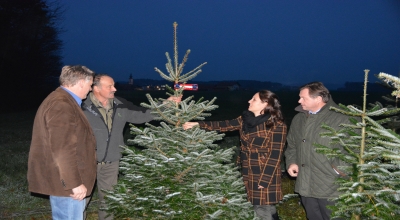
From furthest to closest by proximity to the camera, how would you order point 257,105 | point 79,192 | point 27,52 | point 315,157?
point 27,52
point 257,105
point 315,157
point 79,192

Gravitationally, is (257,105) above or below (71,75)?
below

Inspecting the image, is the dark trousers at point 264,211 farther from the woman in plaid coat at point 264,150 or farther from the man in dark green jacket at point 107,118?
the man in dark green jacket at point 107,118

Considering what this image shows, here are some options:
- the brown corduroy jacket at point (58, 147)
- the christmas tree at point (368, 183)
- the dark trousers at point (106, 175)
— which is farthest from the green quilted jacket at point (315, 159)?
the brown corduroy jacket at point (58, 147)

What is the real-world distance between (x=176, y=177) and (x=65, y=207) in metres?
1.10

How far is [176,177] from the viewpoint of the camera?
3.68m

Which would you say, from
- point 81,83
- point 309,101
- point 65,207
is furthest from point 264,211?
point 81,83

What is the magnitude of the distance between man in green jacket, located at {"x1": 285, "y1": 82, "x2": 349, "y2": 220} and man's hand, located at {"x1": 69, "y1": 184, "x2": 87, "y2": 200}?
2.53 metres

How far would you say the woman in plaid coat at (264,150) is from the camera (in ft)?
13.9

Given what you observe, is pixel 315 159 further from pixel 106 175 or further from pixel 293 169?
pixel 106 175

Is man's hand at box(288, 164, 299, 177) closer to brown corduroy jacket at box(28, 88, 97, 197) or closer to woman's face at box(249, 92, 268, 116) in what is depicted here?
woman's face at box(249, 92, 268, 116)

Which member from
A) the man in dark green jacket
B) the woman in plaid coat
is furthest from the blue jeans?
the woman in plaid coat

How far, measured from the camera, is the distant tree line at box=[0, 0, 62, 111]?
26266 millimetres

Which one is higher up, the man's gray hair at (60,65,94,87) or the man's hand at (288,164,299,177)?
the man's gray hair at (60,65,94,87)

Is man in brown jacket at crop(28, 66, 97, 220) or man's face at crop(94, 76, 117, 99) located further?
man's face at crop(94, 76, 117, 99)
